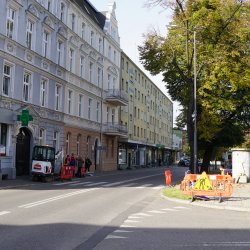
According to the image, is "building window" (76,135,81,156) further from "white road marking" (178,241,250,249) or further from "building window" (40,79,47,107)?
"white road marking" (178,241,250,249)

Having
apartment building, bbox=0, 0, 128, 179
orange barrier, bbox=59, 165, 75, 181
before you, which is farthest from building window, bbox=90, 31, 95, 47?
orange barrier, bbox=59, 165, 75, 181

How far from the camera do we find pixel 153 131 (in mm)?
75688

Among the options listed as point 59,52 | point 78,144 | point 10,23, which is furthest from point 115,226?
point 78,144

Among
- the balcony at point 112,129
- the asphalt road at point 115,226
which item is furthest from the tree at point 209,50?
the balcony at point 112,129

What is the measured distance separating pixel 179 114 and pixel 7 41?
19820mm

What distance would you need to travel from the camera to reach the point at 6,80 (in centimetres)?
2583

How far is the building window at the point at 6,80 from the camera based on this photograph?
25.5m

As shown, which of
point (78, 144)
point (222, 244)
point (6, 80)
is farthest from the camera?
point (78, 144)

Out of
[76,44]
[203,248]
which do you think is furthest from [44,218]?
[76,44]

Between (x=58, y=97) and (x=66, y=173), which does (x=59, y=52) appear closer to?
(x=58, y=97)

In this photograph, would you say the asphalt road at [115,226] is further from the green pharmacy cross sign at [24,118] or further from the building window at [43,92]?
the building window at [43,92]

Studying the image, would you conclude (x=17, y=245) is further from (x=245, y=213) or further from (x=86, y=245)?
(x=245, y=213)

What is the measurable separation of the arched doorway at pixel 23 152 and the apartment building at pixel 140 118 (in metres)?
23.2

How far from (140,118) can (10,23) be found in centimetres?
3967
